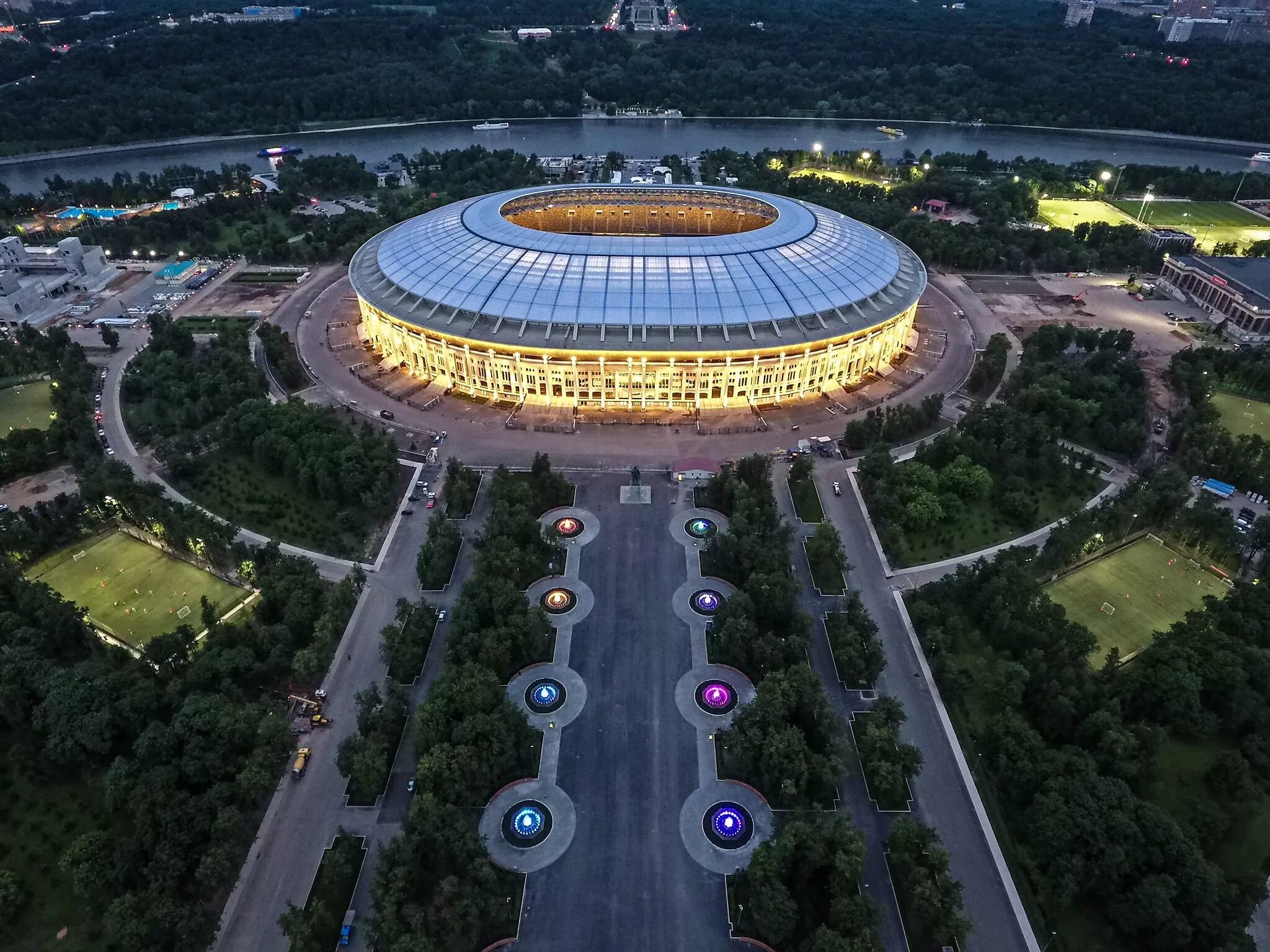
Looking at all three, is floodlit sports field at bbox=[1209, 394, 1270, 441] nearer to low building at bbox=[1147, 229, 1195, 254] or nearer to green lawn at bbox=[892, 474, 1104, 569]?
green lawn at bbox=[892, 474, 1104, 569]

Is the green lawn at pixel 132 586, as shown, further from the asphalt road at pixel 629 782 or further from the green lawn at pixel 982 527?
the green lawn at pixel 982 527

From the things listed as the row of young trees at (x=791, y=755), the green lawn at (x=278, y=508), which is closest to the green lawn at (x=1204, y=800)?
the row of young trees at (x=791, y=755)

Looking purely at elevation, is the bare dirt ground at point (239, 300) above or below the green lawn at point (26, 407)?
above

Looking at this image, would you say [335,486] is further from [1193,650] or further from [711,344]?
[1193,650]

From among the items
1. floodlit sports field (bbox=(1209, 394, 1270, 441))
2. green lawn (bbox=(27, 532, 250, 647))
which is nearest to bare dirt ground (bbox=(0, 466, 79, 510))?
green lawn (bbox=(27, 532, 250, 647))

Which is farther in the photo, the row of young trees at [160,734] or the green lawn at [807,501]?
the green lawn at [807,501]

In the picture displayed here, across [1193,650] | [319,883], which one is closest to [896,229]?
[1193,650]
